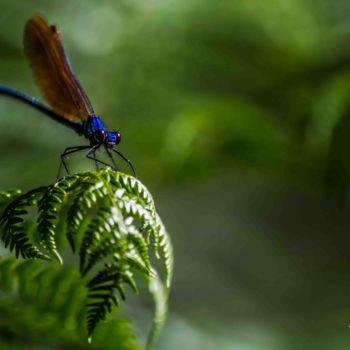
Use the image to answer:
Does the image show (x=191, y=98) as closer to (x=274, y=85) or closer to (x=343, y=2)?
(x=274, y=85)

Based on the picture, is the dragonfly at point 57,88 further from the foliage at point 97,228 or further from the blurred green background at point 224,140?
the blurred green background at point 224,140

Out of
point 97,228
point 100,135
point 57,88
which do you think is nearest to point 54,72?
point 57,88

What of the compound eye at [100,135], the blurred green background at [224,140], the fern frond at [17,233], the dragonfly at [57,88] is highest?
the blurred green background at [224,140]

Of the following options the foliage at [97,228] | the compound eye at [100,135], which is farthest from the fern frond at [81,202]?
the compound eye at [100,135]

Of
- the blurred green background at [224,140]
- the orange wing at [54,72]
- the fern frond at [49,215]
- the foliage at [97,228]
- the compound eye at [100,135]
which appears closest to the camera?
the foliage at [97,228]

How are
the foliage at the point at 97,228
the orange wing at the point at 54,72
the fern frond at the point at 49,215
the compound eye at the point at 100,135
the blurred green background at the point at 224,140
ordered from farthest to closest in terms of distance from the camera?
the blurred green background at the point at 224,140, the orange wing at the point at 54,72, the compound eye at the point at 100,135, the fern frond at the point at 49,215, the foliage at the point at 97,228

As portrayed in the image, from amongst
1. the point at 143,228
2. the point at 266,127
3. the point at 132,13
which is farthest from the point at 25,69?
the point at 143,228
